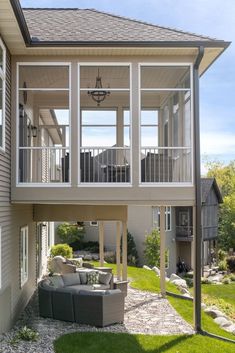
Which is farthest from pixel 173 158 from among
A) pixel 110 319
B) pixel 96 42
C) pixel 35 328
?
pixel 35 328

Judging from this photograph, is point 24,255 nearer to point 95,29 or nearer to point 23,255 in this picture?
point 23,255

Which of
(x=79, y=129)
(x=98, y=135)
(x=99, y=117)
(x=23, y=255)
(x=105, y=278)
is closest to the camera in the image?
(x=79, y=129)

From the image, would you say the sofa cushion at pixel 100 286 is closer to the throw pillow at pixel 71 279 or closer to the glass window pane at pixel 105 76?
the throw pillow at pixel 71 279

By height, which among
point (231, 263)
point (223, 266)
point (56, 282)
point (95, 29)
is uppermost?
point (95, 29)

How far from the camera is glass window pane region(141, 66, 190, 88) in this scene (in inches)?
524

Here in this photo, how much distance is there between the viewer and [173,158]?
42.9 ft

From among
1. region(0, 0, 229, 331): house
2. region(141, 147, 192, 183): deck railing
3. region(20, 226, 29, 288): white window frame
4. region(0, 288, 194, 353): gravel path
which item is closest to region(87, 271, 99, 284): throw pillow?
region(0, 288, 194, 353): gravel path

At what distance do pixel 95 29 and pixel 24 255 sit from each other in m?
6.58

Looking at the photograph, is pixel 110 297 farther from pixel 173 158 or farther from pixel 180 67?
pixel 180 67

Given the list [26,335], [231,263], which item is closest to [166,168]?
[26,335]

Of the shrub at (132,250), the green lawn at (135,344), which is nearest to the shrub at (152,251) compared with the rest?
the shrub at (132,250)

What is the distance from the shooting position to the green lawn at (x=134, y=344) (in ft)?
35.4

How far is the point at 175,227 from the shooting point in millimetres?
39406

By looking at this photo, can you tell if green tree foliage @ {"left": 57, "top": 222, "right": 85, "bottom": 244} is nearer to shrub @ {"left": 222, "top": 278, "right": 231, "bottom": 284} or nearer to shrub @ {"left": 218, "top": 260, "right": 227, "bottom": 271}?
shrub @ {"left": 222, "top": 278, "right": 231, "bottom": 284}
